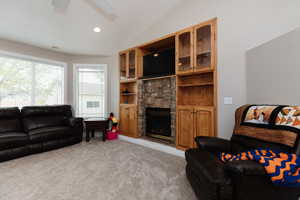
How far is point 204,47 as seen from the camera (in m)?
2.58

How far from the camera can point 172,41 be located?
3201mm

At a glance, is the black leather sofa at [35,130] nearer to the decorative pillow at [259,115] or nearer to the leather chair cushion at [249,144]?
the leather chair cushion at [249,144]

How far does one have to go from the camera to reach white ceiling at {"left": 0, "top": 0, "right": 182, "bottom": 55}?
270cm

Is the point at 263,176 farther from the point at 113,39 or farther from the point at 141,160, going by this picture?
the point at 113,39

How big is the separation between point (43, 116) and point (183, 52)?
3923mm

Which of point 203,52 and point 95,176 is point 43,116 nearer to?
point 95,176

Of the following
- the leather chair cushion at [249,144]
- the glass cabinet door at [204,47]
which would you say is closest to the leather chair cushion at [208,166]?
the leather chair cushion at [249,144]

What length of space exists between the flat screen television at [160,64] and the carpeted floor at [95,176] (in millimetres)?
1891

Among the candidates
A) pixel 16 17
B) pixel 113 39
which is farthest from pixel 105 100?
pixel 16 17

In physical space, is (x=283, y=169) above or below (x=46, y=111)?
below

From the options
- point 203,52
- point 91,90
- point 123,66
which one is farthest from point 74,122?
point 203,52

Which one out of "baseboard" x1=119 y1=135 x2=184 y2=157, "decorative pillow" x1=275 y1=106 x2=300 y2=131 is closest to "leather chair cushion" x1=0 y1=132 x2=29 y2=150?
"baseboard" x1=119 y1=135 x2=184 y2=157

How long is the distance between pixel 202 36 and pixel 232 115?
1.62 meters

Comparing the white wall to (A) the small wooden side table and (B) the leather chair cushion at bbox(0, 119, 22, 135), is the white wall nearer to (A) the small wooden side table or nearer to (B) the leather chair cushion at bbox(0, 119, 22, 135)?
(A) the small wooden side table
